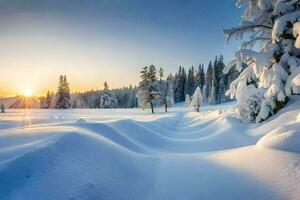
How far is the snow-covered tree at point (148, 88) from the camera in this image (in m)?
48.4

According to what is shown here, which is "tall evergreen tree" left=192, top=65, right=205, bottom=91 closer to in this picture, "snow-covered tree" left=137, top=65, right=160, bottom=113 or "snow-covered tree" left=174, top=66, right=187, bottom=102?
"snow-covered tree" left=174, top=66, right=187, bottom=102

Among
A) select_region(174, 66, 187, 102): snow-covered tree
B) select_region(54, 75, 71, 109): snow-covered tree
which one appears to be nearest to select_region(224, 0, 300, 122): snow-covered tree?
select_region(54, 75, 71, 109): snow-covered tree

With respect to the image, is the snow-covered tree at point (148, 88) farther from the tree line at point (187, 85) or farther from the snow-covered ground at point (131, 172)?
the snow-covered ground at point (131, 172)

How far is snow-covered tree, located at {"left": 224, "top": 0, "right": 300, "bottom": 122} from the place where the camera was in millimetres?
9016

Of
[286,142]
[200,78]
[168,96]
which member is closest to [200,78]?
[200,78]

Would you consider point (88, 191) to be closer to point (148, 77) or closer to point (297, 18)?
point (297, 18)

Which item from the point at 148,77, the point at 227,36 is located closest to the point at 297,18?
the point at 227,36

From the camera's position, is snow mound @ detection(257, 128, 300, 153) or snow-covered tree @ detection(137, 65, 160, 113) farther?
snow-covered tree @ detection(137, 65, 160, 113)

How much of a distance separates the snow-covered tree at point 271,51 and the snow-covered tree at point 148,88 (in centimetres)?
3667

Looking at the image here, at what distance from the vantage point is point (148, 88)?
48438 mm

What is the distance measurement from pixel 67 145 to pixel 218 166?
271cm

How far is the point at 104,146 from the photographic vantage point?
5.19 meters

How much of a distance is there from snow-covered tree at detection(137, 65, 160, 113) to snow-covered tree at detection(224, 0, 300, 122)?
3667 centimetres

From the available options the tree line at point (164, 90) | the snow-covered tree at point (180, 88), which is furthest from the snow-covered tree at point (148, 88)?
the snow-covered tree at point (180, 88)
